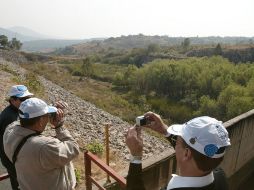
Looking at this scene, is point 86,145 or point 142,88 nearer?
point 86,145

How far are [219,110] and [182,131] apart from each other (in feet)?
132

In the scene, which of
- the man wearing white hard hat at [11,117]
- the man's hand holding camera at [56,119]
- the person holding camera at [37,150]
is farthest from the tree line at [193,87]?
the person holding camera at [37,150]

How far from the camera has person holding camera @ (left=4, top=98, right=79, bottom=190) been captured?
2977 mm

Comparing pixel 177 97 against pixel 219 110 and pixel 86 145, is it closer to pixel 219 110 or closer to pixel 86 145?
pixel 219 110

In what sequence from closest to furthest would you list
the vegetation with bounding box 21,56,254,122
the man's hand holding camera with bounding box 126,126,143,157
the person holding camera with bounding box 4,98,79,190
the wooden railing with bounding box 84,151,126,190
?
the man's hand holding camera with bounding box 126,126,143,157, the person holding camera with bounding box 4,98,79,190, the wooden railing with bounding box 84,151,126,190, the vegetation with bounding box 21,56,254,122

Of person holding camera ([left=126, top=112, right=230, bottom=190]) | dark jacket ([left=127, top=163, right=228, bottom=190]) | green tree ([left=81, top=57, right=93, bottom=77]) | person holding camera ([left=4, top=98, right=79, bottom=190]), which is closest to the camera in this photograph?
person holding camera ([left=126, top=112, right=230, bottom=190])

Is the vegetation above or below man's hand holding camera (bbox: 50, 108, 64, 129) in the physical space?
below

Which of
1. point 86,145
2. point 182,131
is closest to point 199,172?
point 182,131

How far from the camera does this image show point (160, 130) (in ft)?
9.92

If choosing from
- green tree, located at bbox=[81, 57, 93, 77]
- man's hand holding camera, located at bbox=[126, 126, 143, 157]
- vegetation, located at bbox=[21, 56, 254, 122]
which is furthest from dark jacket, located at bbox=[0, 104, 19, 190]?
green tree, located at bbox=[81, 57, 93, 77]

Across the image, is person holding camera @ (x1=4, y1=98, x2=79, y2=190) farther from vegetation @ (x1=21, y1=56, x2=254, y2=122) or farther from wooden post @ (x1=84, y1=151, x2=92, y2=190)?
vegetation @ (x1=21, y1=56, x2=254, y2=122)

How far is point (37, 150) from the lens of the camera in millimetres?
2953

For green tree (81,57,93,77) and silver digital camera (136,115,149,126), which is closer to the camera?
silver digital camera (136,115,149,126)

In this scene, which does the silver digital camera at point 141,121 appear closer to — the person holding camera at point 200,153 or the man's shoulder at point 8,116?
the person holding camera at point 200,153
